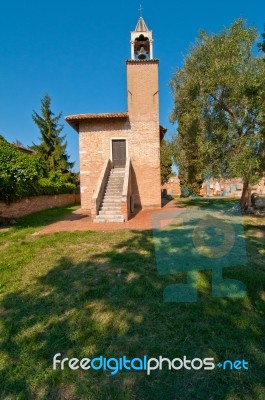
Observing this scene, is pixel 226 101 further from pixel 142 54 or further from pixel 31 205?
pixel 31 205

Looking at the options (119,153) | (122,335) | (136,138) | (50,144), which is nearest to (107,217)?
(119,153)

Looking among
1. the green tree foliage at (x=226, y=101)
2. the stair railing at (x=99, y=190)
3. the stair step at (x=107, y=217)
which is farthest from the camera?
the stair railing at (x=99, y=190)

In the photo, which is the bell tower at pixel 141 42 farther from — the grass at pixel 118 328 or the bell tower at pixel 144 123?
the grass at pixel 118 328

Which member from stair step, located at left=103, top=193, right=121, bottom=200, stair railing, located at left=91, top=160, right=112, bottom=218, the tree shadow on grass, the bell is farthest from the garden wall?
the bell

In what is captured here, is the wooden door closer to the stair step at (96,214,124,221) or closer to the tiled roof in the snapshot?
the tiled roof

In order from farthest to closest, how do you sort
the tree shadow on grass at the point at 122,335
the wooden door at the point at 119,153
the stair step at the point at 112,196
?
1. the wooden door at the point at 119,153
2. the stair step at the point at 112,196
3. the tree shadow on grass at the point at 122,335

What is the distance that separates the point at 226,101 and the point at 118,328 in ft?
33.6

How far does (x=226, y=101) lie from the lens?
9.84 m

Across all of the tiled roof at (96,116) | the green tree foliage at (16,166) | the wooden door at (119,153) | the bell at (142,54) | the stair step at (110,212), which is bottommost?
the stair step at (110,212)

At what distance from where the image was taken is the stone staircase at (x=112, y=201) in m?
9.94

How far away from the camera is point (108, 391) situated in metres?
1.99

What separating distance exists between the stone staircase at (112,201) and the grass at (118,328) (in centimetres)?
492

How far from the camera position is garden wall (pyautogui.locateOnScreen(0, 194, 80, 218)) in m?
11.1

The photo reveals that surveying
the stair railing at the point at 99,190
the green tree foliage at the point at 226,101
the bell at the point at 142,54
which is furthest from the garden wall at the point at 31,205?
the bell at the point at 142,54
